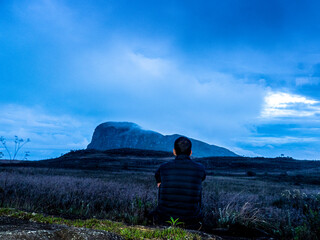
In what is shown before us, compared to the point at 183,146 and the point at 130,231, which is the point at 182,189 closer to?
the point at 183,146

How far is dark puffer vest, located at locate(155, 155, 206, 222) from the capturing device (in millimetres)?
4387

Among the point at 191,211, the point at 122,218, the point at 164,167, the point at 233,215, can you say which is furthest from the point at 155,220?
the point at 233,215

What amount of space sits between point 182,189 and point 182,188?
16mm

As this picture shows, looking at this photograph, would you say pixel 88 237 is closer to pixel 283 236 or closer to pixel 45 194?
pixel 283 236

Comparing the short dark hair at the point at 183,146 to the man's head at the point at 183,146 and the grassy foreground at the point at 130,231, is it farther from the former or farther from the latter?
the grassy foreground at the point at 130,231

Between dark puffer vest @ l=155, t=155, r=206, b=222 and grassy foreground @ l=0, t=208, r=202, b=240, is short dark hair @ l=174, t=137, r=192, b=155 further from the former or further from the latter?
grassy foreground @ l=0, t=208, r=202, b=240

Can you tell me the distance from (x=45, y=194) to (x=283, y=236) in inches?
275

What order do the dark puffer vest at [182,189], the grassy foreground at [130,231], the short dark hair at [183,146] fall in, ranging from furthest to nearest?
the short dark hair at [183,146]
the dark puffer vest at [182,189]
the grassy foreground at [130,231]

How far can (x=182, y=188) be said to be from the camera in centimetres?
438

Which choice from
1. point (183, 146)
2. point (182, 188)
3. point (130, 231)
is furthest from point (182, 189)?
point (130, 231)

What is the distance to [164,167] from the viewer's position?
15.0 feet

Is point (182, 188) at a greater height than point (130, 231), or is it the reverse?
point (182, 188)

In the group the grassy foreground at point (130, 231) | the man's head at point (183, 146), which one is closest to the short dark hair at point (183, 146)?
the man's head at point (183, 146)

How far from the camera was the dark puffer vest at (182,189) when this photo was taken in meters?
4.39
